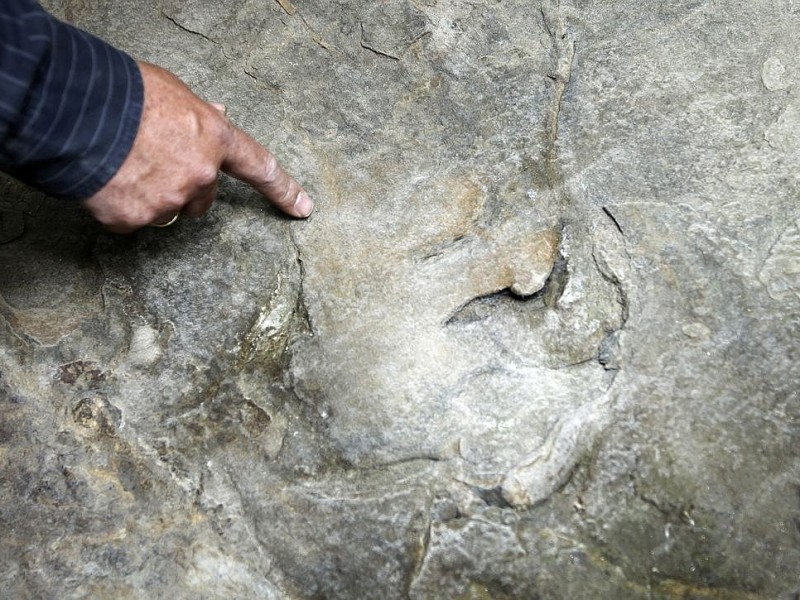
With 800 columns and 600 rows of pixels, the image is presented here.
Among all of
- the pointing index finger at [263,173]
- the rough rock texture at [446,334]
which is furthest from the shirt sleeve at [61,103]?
the rough rock texture at [446,334]

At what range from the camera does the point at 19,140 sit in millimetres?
975

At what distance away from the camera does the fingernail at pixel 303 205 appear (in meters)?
1.29

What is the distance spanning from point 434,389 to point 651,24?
2.77ft

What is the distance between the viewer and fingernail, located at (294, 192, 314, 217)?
4.25 feet

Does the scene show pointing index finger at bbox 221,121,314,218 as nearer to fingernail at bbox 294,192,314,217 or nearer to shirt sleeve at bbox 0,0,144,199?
fingernail at bbox 294,192,314,217

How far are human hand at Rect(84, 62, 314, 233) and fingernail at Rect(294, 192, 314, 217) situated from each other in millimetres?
157

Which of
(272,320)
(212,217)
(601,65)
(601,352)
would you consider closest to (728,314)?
(601,352)

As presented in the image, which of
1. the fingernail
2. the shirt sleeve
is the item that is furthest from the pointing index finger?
the shirt sleeve

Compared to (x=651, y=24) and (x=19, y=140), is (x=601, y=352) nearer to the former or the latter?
(x=651, y=24)

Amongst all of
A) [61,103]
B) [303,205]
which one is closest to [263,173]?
[303,205]

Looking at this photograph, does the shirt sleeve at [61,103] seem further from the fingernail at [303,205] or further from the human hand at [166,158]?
the fingernail at [303,205]

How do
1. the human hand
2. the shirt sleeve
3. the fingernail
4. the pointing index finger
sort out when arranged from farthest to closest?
the fingernail → the pointing index finger → the human hand → the shirt sleeve

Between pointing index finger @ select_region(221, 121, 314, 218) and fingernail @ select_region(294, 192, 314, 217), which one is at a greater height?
pointing index finger @ select_region(221, 121, 314, 218)

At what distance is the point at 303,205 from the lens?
4.26 ft
